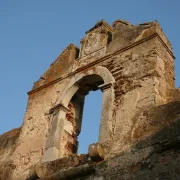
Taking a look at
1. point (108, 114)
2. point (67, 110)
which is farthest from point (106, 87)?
point (67, 110)

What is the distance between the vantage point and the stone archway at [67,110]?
21.8 ft

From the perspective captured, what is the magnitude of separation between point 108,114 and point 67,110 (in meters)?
1.33

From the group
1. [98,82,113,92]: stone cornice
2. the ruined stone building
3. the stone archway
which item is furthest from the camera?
[98,82,113,92]: stone cornice

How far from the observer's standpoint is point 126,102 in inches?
261

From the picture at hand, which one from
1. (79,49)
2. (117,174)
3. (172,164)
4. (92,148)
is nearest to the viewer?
(172,164)

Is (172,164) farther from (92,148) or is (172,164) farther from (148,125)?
(92,148)

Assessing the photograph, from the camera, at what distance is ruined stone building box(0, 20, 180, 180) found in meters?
5.59

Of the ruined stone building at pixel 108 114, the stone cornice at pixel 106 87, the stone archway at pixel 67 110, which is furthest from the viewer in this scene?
the stone cornice at pixel 106 87

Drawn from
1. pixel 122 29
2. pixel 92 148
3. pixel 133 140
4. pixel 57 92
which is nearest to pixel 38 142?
pixel 57 92

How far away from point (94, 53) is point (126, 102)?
1.89 m

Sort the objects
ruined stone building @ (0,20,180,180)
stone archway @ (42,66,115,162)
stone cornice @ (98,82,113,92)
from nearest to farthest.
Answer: ruined stone building @ (0,20,180,180) < stone archway @ (42,66,115,162) < stone cornice @ (98,82,113,92)

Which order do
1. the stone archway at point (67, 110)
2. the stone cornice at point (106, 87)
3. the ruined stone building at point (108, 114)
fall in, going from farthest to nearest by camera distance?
1. the stone cornice at point (106, 87)
2. the stone archway at point (67, 110)
3. the ruined stone building at point (108, 114)

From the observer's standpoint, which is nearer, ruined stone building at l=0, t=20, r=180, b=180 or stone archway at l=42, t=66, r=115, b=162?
ruined stone building at l=0, t=20, r=180, b=180

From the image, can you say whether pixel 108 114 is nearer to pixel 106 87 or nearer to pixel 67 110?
pixel 106 87
